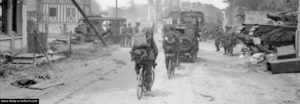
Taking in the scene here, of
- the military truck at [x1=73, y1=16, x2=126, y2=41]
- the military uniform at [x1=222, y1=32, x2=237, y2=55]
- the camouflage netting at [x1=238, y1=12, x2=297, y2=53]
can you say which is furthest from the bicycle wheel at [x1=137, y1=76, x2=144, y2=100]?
the military truck at [x1=73, y1=16, x2=126, y2=41]

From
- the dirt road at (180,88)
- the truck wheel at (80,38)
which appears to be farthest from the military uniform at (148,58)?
the truck wheel at (80,38)

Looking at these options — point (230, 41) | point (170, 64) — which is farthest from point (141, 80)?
point (230, 41)

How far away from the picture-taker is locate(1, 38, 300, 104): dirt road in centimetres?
843

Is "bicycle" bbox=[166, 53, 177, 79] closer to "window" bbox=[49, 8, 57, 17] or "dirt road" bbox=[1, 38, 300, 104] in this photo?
"dirt road" bbox=[1, 38, 300, 104]

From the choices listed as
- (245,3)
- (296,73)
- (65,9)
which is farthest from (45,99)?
(245,3)

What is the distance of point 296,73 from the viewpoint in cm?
1395

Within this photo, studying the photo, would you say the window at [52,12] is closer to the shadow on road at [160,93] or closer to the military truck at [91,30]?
the military truck at [91,30]

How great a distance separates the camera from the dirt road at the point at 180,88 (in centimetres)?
843

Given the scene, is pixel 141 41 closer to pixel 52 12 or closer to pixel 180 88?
pixel 180 88

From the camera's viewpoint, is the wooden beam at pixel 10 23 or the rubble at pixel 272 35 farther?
the rubble at pixel 272 35

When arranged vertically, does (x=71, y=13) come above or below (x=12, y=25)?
above

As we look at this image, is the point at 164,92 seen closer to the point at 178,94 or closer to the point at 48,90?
the point at 178,94

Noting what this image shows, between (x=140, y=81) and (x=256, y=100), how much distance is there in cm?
298

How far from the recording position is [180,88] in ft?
32.8
